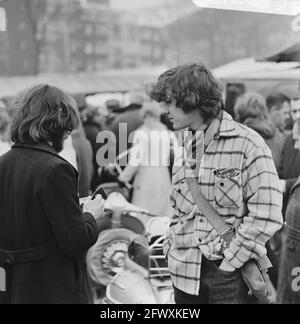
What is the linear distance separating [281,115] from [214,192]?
221 centimetres

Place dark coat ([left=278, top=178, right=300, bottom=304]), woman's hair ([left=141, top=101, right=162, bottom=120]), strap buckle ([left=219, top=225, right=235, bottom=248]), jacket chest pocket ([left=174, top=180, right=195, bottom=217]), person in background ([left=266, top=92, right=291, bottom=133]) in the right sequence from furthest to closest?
1. woman's hair ([left=141, top=101, right=162, bottom=120])
2. person in background ([left=266, top=92, right=291, bottom=133])
3. dark coat ([left=278, top=178, right=300, bottom=304])
4. jacket chest pocket ([left=174, top=180, right=195, bottom=217])
5. strap buckle ([left=219, top=225, right=235, bottom=248])

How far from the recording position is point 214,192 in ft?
5.76

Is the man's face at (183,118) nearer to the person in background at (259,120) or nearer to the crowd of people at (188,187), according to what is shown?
the crowd of people at (188,187)

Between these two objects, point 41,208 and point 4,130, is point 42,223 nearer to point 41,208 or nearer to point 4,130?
point 41,208

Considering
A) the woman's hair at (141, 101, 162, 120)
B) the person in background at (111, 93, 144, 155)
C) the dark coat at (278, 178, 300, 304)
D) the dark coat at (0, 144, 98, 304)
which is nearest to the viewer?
the dark coat at (0, 144, 98, 304)

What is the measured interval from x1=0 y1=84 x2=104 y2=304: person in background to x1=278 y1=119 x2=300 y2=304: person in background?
1.21m

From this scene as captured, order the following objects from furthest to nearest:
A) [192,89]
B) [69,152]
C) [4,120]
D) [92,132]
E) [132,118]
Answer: [92,132] → [132,118] → [69,152] → [4,120] → [192,89]

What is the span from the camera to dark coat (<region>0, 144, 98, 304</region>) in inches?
63.6

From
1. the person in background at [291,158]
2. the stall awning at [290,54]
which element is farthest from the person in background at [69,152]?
the stall awning at [290,54]

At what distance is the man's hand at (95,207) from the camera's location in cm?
187

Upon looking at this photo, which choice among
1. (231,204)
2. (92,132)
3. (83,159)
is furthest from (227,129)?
(92,132)

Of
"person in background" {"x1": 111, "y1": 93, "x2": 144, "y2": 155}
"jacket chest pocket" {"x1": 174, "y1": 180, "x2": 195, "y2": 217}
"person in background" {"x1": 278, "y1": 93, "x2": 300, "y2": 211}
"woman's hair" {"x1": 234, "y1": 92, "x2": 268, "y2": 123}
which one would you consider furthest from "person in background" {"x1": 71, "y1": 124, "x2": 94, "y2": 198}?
"jacket chest pocket" {"x1": 174, "y1": 180, "x2": 195, "y2": 217}

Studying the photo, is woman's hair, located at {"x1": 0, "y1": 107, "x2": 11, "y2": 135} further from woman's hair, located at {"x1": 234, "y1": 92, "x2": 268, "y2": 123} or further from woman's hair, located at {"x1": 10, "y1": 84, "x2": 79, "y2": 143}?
woman's hair, located at {"x1": 234, "y1": 92, "x2": 268, "y2": 123}

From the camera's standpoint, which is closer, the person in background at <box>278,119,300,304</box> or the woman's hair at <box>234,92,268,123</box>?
the person in background at <box>278,119,300,304</box>
